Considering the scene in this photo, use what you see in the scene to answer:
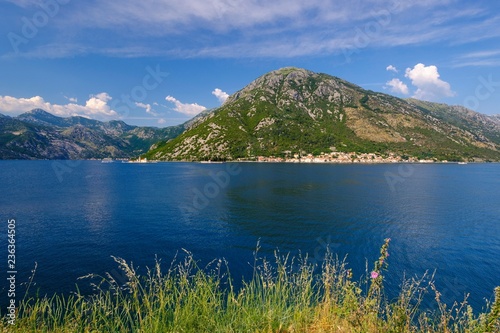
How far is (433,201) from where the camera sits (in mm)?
80312

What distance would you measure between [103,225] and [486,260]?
6453cm

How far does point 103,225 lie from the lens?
52.9 m

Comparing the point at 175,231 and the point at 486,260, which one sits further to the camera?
the point at 175,231

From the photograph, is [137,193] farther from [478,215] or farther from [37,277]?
[478,215]

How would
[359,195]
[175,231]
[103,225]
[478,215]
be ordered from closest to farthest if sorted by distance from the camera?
[175,231]
[103,225]
[478,215]
[359,195]

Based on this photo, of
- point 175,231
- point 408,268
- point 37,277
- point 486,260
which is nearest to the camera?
point 37,277

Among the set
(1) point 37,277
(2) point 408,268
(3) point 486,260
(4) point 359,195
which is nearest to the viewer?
(1) point 37,277

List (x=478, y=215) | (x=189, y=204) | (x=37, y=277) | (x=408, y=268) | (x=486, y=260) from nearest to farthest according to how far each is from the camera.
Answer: (x=37, y=277), (x=408, y=268), (x=486, y=260), (x=478, y=215), (x=189, y=204)

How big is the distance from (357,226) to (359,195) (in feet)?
126

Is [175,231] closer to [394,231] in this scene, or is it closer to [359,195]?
[394,231]

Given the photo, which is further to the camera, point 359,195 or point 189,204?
point 359,195

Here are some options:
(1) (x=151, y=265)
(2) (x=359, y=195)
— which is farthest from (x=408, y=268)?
(2) (x=359, y=195)

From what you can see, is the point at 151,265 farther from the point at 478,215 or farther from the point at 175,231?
the point at 478,215

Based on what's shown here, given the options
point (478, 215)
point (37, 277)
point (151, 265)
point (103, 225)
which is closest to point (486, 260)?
point (478, 215)
